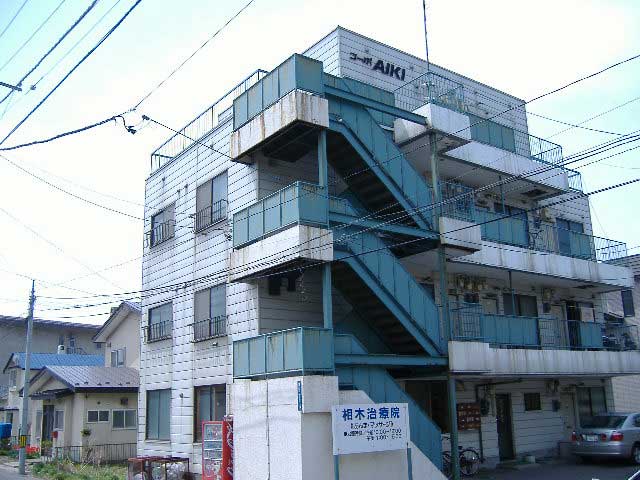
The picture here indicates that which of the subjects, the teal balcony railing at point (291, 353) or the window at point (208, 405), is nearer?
the teal balcony railing at point (291, 353)

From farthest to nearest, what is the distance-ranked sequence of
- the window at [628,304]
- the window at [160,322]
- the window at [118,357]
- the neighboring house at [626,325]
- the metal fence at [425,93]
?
the window at [118,357] → the window at [628,304] → the neighboring house at [626,325] → the window at [160,322] → the metal fence at [425,93]

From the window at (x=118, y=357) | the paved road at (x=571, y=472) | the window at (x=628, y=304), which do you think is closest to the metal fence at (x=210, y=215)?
the paved road at (x=571, y=472)

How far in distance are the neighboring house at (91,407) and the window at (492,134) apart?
61.6 feet

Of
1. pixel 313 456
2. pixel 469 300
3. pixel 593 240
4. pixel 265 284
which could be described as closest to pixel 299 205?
pixel 265 284

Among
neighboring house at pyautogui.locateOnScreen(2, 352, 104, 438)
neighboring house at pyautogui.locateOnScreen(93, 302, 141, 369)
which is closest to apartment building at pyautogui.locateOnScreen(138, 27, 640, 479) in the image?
neighboring house at pyautogui.locateOnScreen(93, 302, 141, 369)

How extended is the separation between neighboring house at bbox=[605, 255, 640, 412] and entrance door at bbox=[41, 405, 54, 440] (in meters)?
25.5

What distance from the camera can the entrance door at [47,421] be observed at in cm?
3134

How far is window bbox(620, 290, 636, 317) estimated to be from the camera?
31.3 m

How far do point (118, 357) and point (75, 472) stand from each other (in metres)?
12.8

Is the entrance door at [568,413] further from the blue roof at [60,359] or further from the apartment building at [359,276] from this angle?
the blue roof at [60,359]

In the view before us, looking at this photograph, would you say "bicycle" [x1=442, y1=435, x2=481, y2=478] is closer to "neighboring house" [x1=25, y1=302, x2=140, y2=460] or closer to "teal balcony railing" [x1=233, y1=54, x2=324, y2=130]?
"teal balcony railing" [x1=233, y1=54, x2=324, y2=130]

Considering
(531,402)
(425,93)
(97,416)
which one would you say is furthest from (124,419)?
(425,93)

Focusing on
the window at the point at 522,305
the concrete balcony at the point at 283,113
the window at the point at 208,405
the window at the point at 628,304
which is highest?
the concrete balcony at the point at 283,113

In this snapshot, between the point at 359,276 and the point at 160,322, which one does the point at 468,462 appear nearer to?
the point at 359,276
